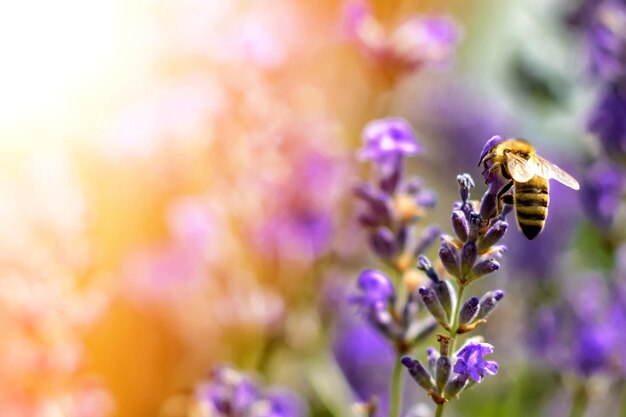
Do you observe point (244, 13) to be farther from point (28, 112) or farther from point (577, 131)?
point (577, 131)

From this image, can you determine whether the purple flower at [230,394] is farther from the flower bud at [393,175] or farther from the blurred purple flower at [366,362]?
the blurred purple flower at [366,362]

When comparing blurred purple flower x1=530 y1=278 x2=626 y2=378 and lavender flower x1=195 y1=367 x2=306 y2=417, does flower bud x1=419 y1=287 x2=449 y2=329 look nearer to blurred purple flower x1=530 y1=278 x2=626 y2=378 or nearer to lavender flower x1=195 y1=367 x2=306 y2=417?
lavender flower x1=195 y1=367 x2=306 y2=417

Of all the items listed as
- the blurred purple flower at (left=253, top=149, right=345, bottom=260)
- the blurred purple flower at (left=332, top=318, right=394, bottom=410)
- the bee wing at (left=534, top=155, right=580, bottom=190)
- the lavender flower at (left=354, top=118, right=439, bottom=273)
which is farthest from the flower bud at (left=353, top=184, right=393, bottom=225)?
the blurred purple flower at (left=332, top=318, right=394, bottom=410)

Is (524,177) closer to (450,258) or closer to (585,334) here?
(450,258)

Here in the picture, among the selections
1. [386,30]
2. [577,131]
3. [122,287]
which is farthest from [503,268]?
[122,287]

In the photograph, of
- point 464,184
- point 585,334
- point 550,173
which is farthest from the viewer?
point 585,334

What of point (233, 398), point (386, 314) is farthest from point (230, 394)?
point (386, 314)
